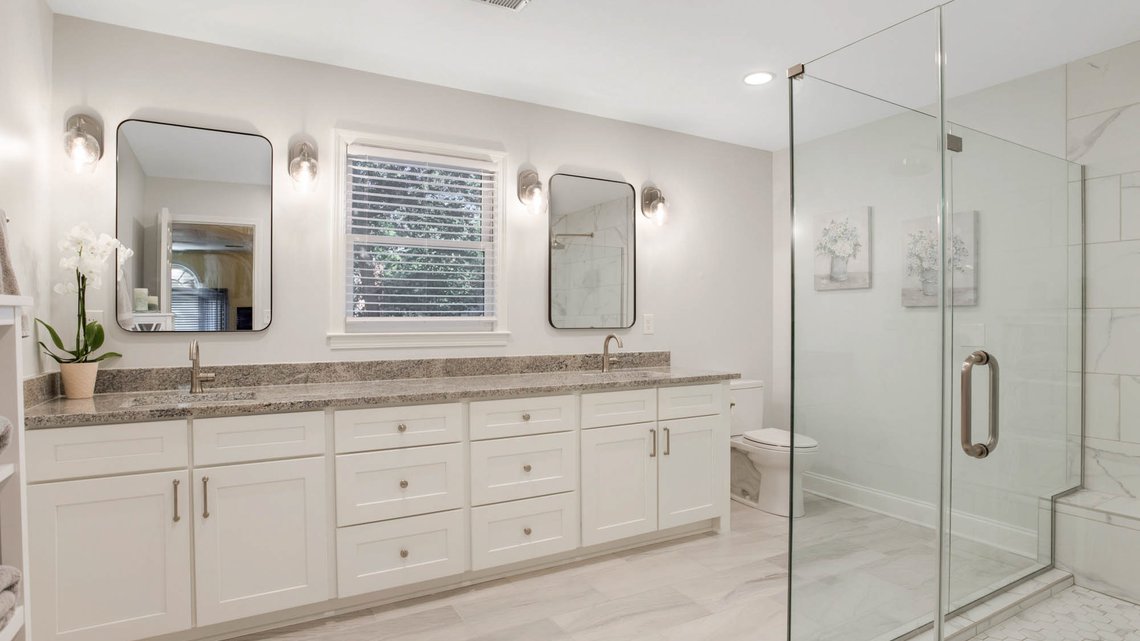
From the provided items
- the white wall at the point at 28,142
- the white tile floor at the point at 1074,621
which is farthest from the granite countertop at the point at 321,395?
the white tile floor at the point at 1074,621

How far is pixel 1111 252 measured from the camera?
4.75ft

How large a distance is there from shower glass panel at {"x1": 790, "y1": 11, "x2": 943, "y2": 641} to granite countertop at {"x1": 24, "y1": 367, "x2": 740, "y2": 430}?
1.17 meters

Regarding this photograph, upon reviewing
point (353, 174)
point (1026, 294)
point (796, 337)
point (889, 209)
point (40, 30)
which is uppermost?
point (40, 30)

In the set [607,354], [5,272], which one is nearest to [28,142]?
[5,272]

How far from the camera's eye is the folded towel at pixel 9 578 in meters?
1.10

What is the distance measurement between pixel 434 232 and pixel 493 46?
3.13ft

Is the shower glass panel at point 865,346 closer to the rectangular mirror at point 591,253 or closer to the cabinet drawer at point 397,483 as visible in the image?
the cabinet drawer at point 397,483

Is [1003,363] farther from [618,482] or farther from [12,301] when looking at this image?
[12,301]

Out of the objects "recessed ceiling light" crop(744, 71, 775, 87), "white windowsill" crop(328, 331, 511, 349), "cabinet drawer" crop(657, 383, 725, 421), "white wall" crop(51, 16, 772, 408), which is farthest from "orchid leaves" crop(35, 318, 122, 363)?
"recessed ceiling light" crop(744, 71, 775, 87)

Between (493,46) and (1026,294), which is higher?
(493,46)

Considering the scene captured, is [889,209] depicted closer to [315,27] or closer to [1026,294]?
[1026,294]

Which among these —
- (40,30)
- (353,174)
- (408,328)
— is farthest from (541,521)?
(40,30)

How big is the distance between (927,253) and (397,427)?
6.40ft

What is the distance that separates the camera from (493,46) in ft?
8.63
